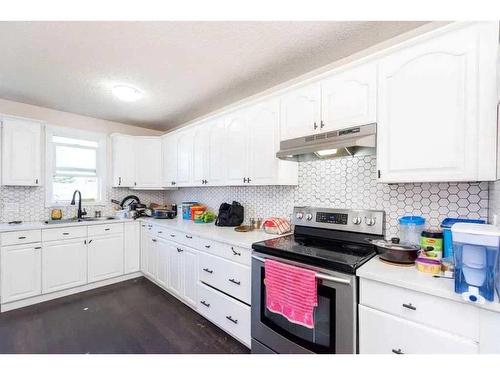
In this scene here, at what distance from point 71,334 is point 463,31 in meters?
3.53

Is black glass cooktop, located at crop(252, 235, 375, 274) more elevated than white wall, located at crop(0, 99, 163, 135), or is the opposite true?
white wall, located at crop(0, 99, 163, 135)

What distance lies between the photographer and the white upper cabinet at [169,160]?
3439 mm

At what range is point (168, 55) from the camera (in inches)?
75.8

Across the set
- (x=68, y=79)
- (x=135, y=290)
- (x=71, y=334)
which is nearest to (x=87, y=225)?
(x=135, y=290)

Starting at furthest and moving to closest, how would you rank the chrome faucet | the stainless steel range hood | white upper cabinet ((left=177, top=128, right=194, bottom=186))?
1. the chrome faucet
2. white upper cabinet ((left=177, top=128, right=194, bottom=186))
3. the stainless steel range hood

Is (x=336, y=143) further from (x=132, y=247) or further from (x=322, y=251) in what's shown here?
(x=132, y=247)

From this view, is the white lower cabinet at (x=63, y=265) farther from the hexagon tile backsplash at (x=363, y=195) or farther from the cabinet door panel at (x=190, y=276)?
the hexagon tile backsplash at (x=363, y=195)

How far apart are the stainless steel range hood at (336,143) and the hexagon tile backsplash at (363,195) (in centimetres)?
17

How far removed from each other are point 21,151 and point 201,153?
2154 millimetres

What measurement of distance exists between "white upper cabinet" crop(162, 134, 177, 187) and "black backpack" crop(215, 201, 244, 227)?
1100 mm

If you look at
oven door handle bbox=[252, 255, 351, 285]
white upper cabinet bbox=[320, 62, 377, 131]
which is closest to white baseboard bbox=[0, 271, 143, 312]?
oven door handle bbox=[252, 255, 351, 285]

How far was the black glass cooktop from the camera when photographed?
1.35 m

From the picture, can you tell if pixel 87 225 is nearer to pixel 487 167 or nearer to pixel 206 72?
pixel 206 72

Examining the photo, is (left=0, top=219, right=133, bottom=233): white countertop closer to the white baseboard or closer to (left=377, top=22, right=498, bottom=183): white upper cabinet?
the white baseboard
